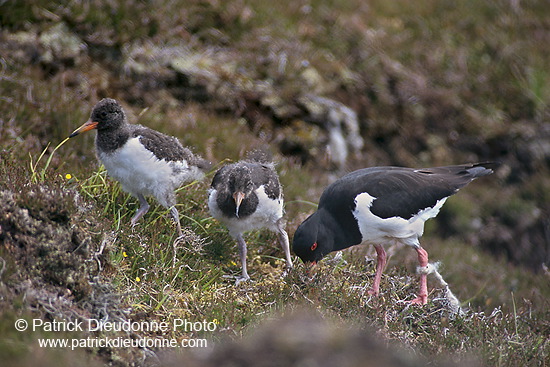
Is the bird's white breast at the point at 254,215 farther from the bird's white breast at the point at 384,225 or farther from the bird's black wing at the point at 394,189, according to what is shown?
the bird's white breast at the point at 384,225

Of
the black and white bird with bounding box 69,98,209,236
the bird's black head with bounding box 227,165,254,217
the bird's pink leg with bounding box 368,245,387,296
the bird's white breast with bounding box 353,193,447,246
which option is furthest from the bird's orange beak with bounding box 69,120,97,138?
the bird's pink leg with bounding box 368,245,387,296

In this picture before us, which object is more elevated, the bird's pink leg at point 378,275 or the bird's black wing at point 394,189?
the bird's black wing at point 394,189

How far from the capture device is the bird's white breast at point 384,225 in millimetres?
7012

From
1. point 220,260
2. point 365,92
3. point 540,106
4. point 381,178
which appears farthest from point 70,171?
point 540,106

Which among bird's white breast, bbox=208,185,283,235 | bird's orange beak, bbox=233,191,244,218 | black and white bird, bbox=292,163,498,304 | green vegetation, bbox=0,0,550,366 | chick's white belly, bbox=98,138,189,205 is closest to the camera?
green vegetation, bbox=0,0,550,366

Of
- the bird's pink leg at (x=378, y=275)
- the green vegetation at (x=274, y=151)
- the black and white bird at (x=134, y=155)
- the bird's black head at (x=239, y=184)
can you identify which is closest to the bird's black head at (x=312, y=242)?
the green vegetation at (x=274, y=151)

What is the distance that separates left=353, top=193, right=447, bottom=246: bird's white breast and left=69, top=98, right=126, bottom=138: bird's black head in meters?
2.72

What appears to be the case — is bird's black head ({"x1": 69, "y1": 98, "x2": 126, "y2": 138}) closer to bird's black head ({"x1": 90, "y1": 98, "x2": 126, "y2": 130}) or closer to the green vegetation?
bird's black head ({"x1": 90, "y1": 98, "x2": 126, "y2": 130})

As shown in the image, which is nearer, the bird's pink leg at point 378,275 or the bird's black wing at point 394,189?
the bird's pink leg at point 378,275

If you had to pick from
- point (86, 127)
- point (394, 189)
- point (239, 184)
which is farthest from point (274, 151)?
point (86, 127)

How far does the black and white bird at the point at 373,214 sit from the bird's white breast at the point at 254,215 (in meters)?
0.36

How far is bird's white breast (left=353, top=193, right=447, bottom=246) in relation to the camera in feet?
23.0

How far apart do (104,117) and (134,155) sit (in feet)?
1.77

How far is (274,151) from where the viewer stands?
35.1ft
